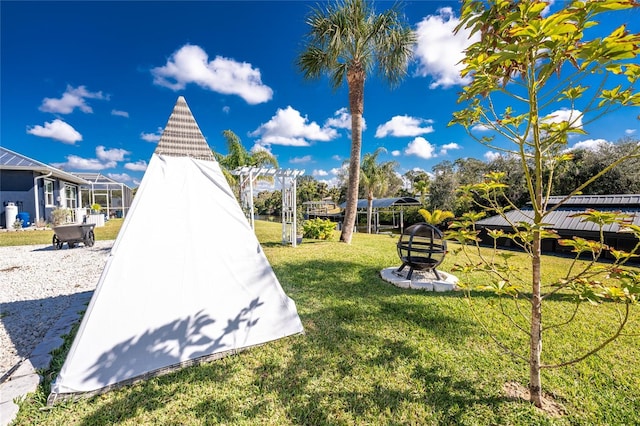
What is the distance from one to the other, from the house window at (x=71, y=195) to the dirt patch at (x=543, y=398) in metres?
26.4

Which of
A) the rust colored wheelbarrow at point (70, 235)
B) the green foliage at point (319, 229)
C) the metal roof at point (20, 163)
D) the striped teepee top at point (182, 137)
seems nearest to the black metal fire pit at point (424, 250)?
the striped teepee top at point (182, 137)

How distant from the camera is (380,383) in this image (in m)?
Result: 2.42

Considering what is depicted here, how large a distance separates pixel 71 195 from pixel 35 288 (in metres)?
20.2

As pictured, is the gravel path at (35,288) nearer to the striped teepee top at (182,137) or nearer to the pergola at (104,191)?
the striped teepee top at (182,137)

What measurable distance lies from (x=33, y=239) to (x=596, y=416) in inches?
685

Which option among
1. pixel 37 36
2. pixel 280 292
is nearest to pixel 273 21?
pixel 37 36

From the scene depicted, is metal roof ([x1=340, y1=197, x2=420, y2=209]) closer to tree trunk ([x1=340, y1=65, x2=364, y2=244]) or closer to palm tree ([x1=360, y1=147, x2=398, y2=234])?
palm tree ([x1=360, y1=147, x2=398, y2=234])

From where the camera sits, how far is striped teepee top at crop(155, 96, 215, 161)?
3.13m

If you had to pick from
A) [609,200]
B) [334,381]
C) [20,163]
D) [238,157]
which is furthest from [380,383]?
[20,163]

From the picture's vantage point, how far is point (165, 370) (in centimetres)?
263

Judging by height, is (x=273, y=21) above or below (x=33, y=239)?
above

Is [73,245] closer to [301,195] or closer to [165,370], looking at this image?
[165,370]

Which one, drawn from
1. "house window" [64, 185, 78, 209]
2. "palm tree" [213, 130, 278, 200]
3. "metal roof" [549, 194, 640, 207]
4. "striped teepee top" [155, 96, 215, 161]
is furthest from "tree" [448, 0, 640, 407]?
"house window" [64, 185, 78, 209]

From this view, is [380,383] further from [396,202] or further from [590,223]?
[396,202]
